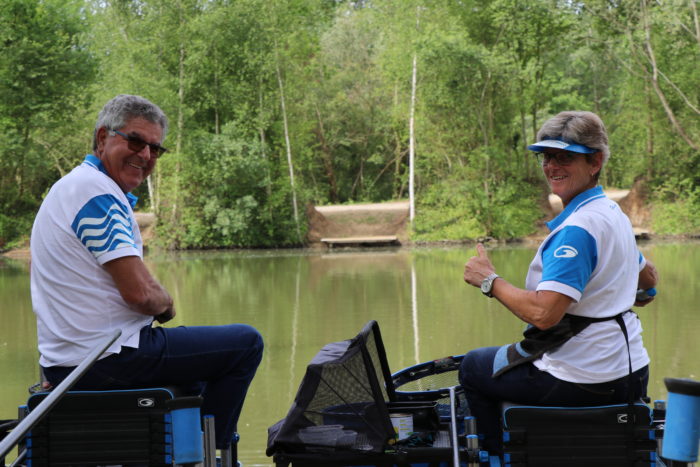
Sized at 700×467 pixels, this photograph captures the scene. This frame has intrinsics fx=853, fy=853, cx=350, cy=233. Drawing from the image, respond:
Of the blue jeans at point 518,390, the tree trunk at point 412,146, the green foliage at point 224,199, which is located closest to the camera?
the blue jeans at point 518,390

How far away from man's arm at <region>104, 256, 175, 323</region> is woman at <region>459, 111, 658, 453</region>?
0.94 m

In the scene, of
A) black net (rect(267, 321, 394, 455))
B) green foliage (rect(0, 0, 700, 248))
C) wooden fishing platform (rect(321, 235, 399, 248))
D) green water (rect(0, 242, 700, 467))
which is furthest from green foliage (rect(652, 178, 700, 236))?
black net (rect(267, 321, 394, 455))

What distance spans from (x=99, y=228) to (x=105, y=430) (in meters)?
0.53

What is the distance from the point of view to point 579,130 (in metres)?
2.46

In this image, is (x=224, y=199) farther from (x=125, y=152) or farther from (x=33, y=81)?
(x=125, y=152)

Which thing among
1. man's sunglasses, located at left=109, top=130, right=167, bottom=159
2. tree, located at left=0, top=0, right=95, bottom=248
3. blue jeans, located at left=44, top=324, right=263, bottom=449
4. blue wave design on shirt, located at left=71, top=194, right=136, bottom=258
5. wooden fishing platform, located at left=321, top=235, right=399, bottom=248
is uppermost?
tree, located at left=0, top=0, right=95, bottom=248

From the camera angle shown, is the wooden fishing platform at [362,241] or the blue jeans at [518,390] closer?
the blue jeans at [518,390]

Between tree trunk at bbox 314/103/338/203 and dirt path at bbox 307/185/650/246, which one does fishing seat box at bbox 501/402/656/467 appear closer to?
dirt path at bbox 307/185/650/246

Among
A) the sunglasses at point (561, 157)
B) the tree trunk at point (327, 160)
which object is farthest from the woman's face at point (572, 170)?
the tree trunk at point (327, 160)

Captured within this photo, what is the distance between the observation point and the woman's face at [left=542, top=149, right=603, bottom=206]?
8.18 feet

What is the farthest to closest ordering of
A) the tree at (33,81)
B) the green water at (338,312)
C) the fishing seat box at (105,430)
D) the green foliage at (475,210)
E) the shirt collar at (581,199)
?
1. the green foliage at (475,210)
2. the tree at (33,81)
3. the green water at (338,312)
4. the shirt collar at (581,199)
5. the fishing seat box at (105,430)

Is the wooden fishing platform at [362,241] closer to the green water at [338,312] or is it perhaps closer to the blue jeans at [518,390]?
the green water at [338,312]

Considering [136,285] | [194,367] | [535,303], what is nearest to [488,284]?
[535,303]

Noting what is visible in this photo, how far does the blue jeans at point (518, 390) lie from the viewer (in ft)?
7.61
